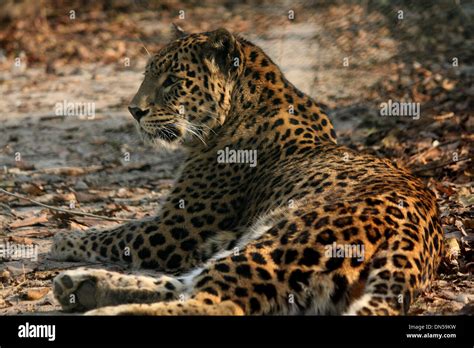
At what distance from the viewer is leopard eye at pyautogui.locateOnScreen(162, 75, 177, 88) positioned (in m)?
8.53

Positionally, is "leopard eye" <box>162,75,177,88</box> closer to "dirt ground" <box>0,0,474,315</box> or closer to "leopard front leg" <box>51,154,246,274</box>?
"leopard front leg" <box>51,154,246,274</box>

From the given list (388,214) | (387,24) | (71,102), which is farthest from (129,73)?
(388,214)

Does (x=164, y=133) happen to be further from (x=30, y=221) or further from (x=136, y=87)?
(x=136, y=87)

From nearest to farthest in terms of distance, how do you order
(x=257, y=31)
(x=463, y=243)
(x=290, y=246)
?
(x=290, y=246), (x=463, y=243), (x=257, y=31)

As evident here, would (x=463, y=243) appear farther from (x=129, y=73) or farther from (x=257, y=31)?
(x=257, y=31)

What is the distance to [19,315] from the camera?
6.89 meters

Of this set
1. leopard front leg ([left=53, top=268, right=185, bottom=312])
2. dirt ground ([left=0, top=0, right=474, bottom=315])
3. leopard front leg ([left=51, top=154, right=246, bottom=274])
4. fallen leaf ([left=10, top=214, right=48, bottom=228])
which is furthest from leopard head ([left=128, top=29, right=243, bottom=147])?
leopard front leg ([left=53, top=268, right=185, bottom=312])

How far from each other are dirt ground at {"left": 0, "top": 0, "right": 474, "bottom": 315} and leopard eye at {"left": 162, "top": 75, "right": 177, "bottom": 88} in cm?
171

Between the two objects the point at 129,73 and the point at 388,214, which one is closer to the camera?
the point at 388,214

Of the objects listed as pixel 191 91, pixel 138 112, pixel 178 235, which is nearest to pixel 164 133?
pixel 138 112

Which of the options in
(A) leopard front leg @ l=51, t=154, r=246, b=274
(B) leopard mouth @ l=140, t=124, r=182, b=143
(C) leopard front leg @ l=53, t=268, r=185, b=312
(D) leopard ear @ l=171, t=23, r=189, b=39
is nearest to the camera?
(C) leopard front leg @ l=53, t=268, r=185, b=312

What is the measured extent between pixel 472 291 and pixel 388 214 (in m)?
1.27

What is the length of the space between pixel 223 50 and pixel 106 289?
2.76m

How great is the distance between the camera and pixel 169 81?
8.55 m
